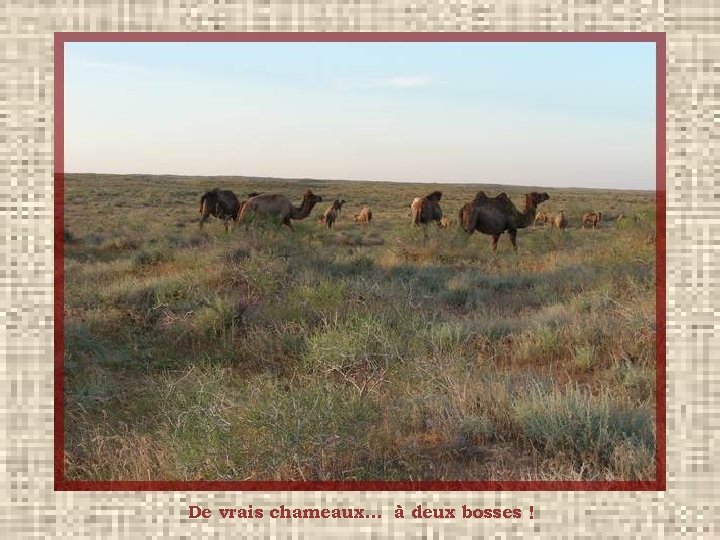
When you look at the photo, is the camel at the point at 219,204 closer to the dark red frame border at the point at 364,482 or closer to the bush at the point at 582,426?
the dark red frame border at the point at 364,482

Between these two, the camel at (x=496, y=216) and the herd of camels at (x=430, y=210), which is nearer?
the herd of camels at (x=430, y=210)

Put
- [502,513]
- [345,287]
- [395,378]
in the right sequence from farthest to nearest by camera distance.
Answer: [345,287] < [395,378] < [502,513]

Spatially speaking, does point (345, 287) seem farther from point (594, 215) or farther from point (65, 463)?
point (594, 215)

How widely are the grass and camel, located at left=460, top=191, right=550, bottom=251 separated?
2.69 m

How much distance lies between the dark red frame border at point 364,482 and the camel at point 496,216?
12261 millimetres

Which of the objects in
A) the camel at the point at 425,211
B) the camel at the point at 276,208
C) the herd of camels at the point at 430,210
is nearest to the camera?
the camel at the point at 276,208

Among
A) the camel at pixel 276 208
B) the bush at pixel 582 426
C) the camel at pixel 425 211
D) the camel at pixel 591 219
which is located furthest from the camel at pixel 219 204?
the camel at pixel 591 219

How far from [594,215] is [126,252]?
23.2 metres

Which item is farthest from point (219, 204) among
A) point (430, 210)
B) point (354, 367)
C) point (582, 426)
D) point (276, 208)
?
point (582, 426)

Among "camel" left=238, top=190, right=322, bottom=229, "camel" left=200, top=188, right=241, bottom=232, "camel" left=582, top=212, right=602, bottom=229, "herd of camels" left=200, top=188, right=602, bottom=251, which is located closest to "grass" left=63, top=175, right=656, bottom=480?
"camel" left=238, top=190, right=322, bottom=229

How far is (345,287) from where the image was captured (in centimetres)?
944

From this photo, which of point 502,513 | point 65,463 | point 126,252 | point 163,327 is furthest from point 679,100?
point 126,252

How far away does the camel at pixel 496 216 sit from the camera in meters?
17.1

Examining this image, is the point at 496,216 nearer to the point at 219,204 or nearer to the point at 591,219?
the point at 219,204
